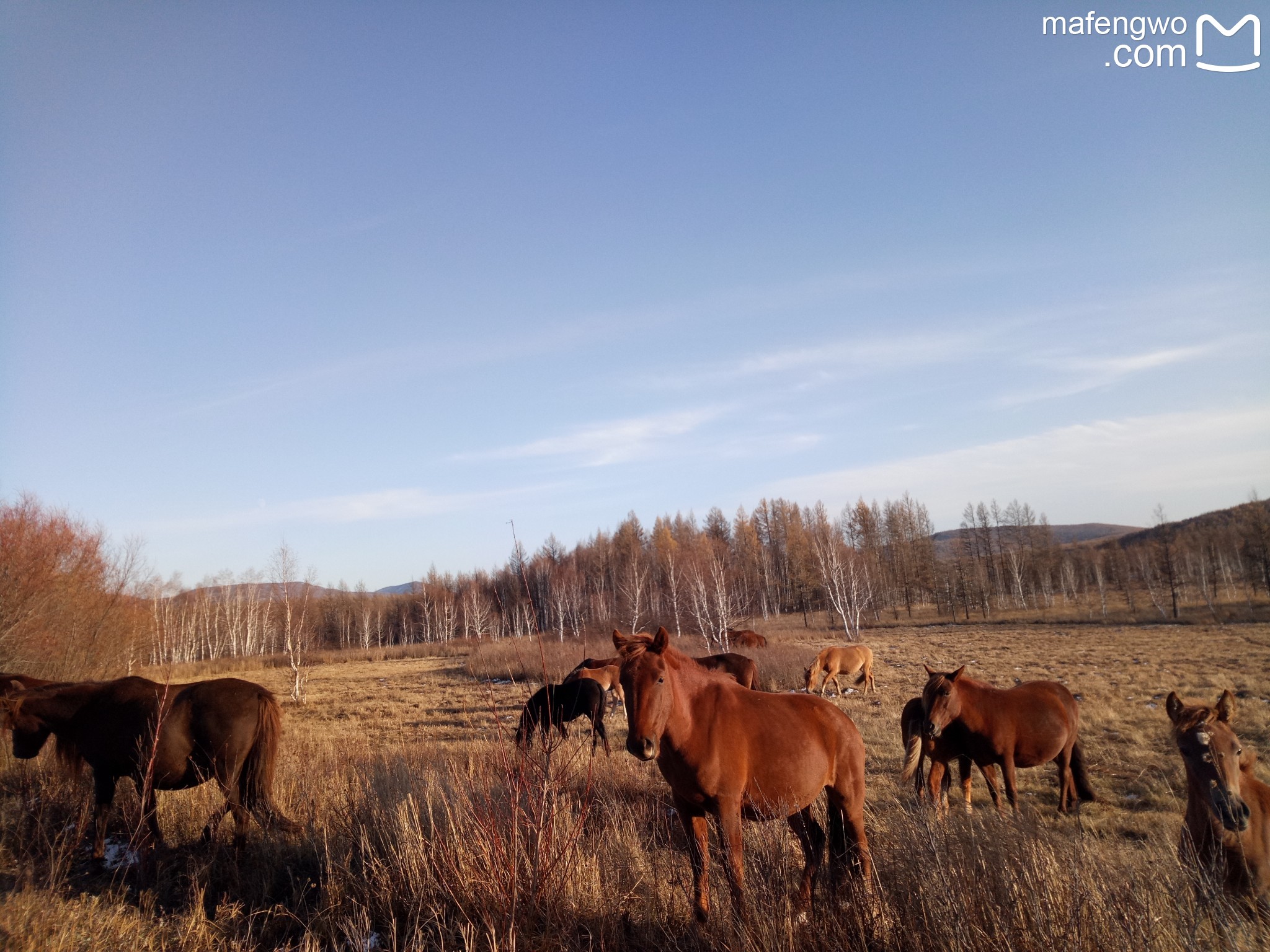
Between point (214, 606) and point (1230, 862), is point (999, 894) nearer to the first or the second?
point (1230, 862)

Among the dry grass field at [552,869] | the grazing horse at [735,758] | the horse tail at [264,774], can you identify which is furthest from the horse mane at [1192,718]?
the horse tail at [264,774]

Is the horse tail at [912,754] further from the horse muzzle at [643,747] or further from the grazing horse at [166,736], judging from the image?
the grazing horse at [166,736]

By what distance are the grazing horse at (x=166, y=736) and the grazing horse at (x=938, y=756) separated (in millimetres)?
7017

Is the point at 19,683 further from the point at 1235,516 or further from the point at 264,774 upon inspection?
the point at 1235,516

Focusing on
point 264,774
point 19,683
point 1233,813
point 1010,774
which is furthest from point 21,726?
point 1010,774

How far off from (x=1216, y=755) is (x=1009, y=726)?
140 inches

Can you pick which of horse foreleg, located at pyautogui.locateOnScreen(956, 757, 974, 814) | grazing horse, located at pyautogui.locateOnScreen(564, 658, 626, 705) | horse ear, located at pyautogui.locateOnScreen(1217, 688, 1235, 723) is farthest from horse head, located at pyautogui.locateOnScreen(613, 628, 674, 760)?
grazing horse, located at pyautogui.locateOnScreen(564, 658, 626, 705)

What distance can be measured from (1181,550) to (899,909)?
287 feet

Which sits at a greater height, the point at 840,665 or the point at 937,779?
the point at 937,779

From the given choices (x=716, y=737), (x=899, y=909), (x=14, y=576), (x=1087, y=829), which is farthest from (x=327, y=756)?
(x=14, y=576)

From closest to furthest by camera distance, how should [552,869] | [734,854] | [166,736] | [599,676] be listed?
[552,869] → [734,854] → [166,736] → [599,676]

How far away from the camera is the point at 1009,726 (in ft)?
25.8

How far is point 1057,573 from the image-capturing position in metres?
73.0

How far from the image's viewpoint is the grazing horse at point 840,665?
20859mm
